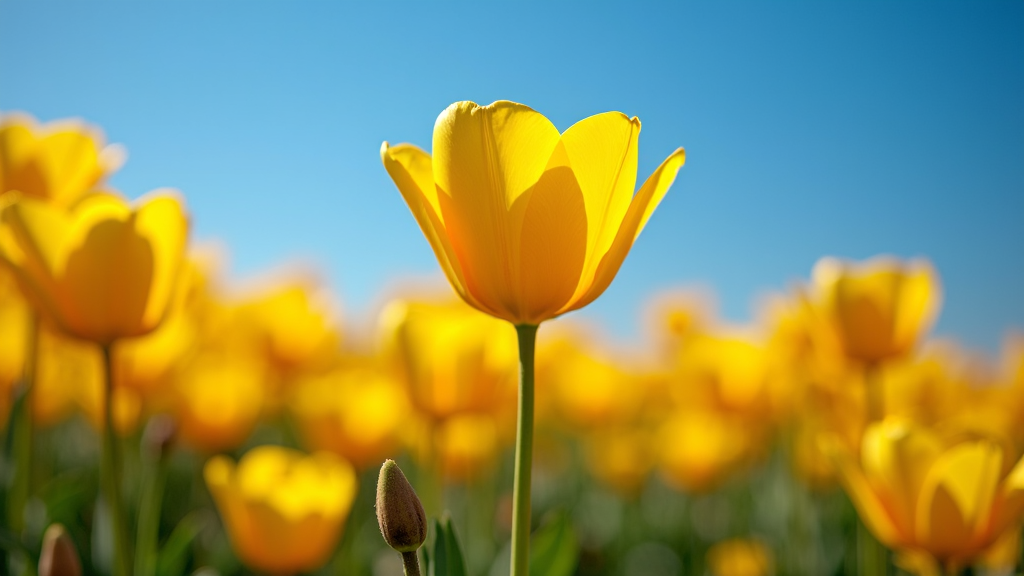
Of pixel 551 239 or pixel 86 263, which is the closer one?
pixel 551 239

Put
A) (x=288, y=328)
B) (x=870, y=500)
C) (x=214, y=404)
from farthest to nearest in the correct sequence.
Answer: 1. (x=288, y=328)
2. (x=214, y=404)
3. (x=870, y=500)

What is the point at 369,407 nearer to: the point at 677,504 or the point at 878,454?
the point at 878,454

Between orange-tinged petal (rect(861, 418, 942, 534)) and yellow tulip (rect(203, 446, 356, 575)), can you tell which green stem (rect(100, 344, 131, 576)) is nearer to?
yellow tulip (rect(203, 446, 356, 575))

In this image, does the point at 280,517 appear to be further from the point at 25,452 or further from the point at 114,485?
the point at 114,485

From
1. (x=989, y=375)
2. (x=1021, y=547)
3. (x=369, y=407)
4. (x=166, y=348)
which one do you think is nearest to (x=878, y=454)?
(x=1021, y=547)

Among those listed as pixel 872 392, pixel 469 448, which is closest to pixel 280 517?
pixel 469 448

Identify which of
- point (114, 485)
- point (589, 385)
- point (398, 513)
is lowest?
point (589, 385)
